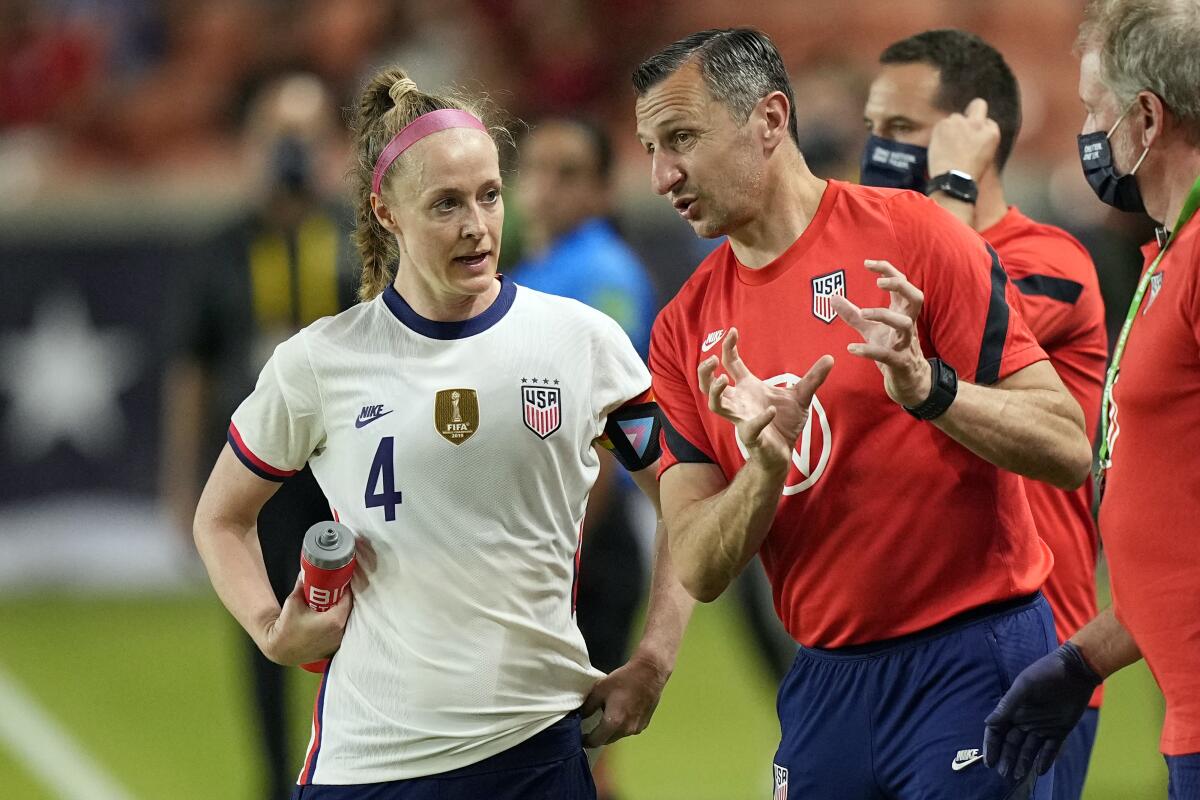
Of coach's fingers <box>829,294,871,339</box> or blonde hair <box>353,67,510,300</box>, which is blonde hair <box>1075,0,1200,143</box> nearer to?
coach's fingers <box>829,294,871,339</box>

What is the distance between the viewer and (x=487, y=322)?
345 centimetres

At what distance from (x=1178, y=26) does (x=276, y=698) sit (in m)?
4.31

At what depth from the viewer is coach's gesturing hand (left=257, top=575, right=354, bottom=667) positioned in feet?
11.0

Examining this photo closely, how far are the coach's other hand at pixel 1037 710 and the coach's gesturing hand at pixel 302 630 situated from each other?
4.37ft

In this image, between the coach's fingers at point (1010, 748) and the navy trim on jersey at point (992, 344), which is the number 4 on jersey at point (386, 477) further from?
the coach's fingers at point (1010, 748)

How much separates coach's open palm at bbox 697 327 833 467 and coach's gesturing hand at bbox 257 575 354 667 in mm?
874

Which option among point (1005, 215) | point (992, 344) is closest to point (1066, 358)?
point (1005, 215)

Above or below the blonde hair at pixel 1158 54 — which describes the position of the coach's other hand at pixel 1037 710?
below

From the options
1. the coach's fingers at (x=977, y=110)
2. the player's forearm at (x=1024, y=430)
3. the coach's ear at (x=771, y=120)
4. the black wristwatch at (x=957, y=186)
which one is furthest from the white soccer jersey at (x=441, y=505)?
the coach's fingers at (x=977, y=110)

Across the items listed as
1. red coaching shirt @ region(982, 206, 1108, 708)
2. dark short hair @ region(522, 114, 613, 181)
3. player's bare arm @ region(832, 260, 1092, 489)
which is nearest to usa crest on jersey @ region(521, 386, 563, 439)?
player's bare arm @ region(832, 260, 1092, 489)

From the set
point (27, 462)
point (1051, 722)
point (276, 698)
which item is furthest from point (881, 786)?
point (27, 462)

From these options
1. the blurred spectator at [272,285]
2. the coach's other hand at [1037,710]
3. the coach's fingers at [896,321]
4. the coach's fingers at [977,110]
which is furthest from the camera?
the blurred spectator at [272,285]

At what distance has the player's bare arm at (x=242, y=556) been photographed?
11.2ft

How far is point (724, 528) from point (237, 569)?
1034 mm
